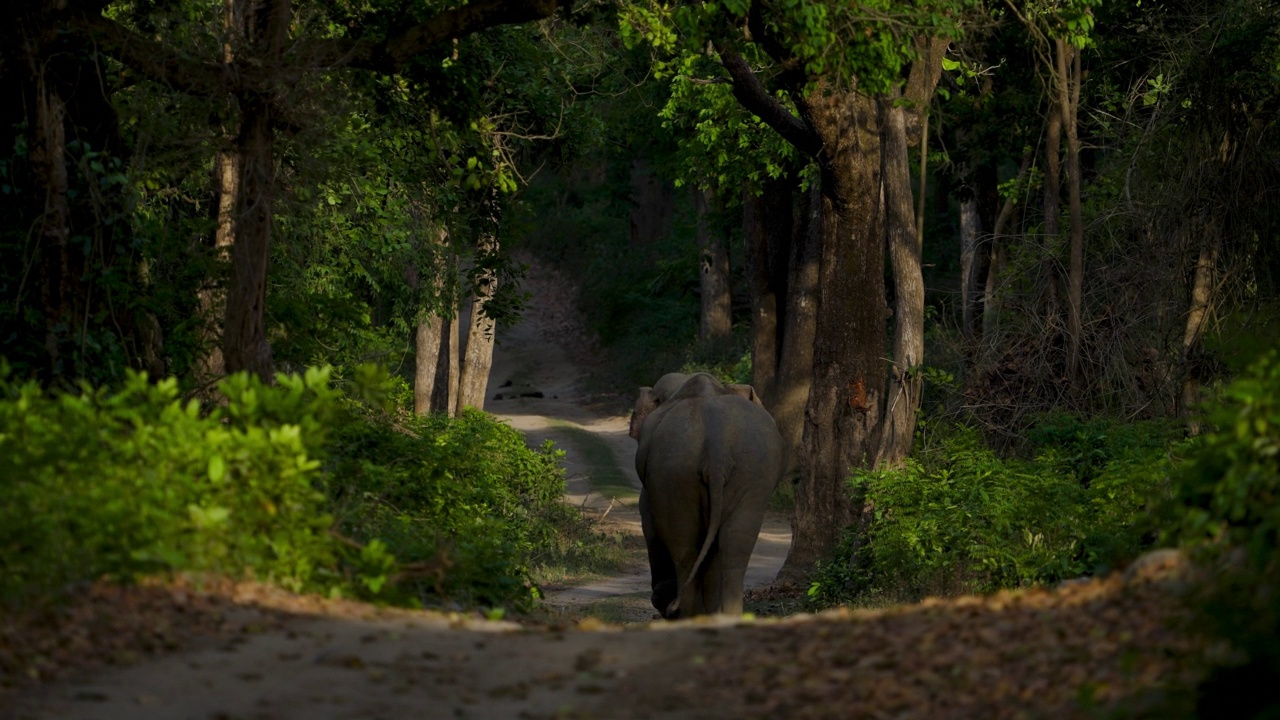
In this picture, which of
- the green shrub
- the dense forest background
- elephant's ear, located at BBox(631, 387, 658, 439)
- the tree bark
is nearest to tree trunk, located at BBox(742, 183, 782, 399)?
the dense forest background

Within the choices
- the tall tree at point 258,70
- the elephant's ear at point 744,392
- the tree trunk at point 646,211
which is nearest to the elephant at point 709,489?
the elephant's ear at point 744,392

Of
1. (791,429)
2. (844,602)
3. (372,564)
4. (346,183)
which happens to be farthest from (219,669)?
(791,429)

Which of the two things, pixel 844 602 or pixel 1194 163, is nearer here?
pixel 844 602

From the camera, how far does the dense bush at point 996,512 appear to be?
13.0 meters

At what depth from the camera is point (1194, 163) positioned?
19266 millimetres

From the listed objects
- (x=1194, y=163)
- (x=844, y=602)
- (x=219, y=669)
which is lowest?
(x=844, y=602)

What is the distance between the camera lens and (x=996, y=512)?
14.3 metres

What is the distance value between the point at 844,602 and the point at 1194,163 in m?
7.58

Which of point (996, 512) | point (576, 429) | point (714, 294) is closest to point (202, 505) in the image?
point (996, 512)

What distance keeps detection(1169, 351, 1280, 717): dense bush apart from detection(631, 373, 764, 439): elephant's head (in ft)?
23.2

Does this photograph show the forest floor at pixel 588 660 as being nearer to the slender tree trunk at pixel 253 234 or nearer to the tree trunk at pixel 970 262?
the slender tree trunk at pixel 253 234

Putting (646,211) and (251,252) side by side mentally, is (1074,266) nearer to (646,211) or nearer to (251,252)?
(251,252)

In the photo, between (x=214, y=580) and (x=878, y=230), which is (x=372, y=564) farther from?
(x=878, y=230)

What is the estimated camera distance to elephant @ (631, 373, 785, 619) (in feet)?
48.0
